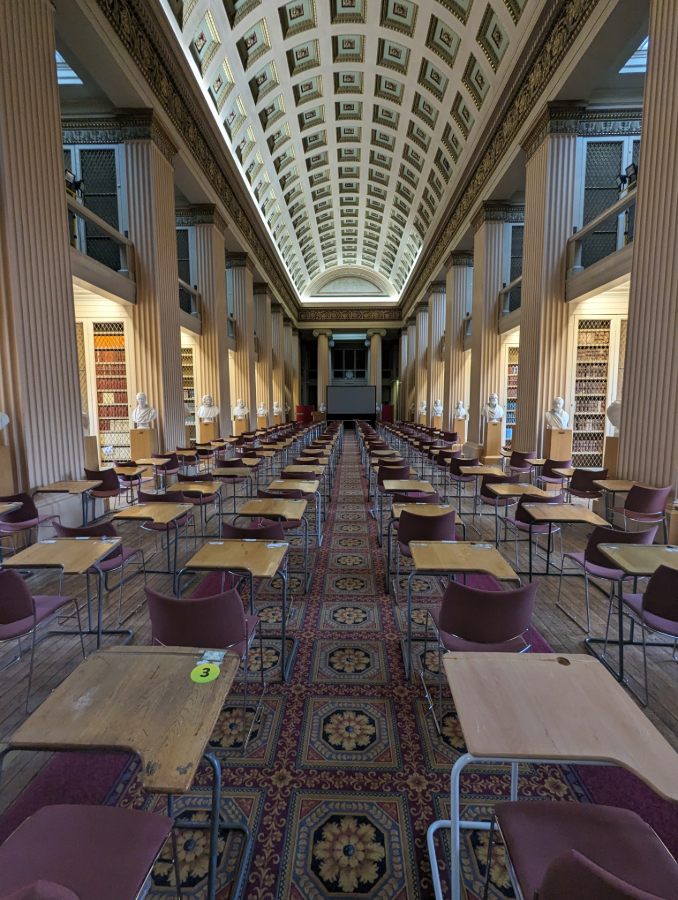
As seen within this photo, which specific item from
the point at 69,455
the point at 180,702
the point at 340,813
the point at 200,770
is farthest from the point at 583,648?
the point at 69,455

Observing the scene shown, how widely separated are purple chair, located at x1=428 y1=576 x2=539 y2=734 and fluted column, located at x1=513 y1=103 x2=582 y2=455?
7.65m

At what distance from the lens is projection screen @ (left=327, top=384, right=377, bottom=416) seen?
111 feet

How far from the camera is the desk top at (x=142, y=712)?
1250 millimetres

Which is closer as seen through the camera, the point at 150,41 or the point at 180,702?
the point at 180,702

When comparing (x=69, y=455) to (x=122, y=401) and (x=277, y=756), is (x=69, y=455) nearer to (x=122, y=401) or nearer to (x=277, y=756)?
(x=122, y=401)

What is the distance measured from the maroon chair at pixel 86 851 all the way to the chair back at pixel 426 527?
291 cm

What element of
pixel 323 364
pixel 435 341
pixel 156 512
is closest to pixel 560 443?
pixel 156 512

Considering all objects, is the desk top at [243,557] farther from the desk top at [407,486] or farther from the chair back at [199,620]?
the desk top at [407,486]

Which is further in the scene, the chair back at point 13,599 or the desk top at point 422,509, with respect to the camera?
the desk top at point 422,509

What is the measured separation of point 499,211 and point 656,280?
8.39 metres

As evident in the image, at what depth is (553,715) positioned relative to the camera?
4.63 ft

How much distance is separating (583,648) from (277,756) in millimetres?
2363

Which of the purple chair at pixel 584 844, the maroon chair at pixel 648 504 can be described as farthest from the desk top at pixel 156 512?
the maroon chair at pixel 648 504

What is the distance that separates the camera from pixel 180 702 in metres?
1.50
